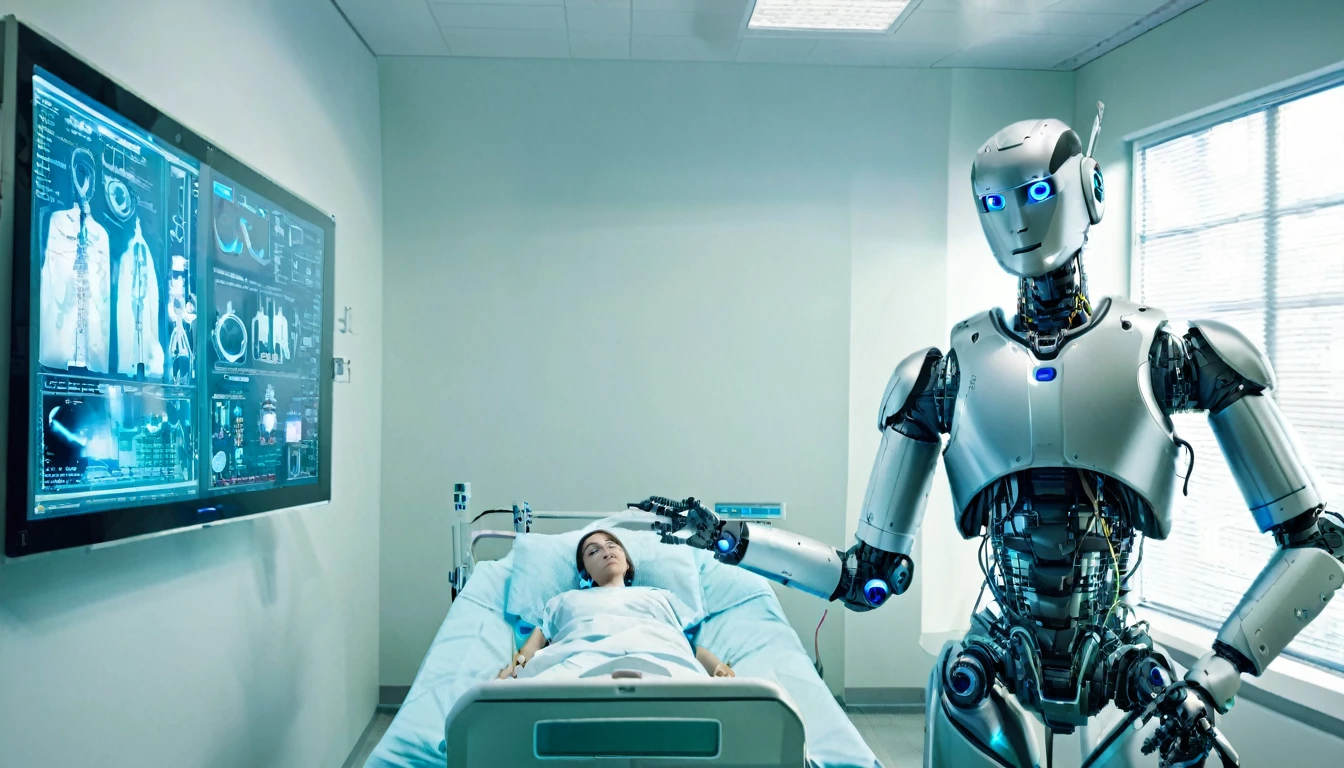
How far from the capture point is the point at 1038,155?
168cm

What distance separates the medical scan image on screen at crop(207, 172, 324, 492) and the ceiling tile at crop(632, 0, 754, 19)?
1.50 metres

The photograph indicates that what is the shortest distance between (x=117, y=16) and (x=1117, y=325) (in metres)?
2.27

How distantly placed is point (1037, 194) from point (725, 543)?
3.49 feet

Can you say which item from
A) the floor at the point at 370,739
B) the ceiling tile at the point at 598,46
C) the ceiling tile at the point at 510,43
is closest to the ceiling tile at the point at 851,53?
the ceiling tile at the point at 598,46

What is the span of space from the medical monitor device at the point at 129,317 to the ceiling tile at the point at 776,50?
2.04 m

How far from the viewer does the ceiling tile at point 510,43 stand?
3.22 metres

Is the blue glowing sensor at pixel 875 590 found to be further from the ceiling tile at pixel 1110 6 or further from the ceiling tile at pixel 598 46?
the ceiling tile at pixel 598 46

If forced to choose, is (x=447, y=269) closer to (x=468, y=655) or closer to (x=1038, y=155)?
(x=468, y=655)

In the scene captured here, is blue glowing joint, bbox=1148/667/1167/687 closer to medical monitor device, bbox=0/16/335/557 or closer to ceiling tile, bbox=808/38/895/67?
medical monitor device, bbox=0/16/335/557

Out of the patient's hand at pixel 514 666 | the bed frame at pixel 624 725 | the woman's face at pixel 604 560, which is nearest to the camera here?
the bed frame at pixel 624 725

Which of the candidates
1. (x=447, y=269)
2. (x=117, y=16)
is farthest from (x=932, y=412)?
(x=447, y=269)

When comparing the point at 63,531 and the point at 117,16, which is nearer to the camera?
the point at 63,531

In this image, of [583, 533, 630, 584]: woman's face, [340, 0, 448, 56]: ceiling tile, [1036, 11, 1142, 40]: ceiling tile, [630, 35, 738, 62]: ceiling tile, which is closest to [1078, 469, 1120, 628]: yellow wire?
[583, 533, 630, 584]: woman's face

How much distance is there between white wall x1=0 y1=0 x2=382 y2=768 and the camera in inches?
60.0
